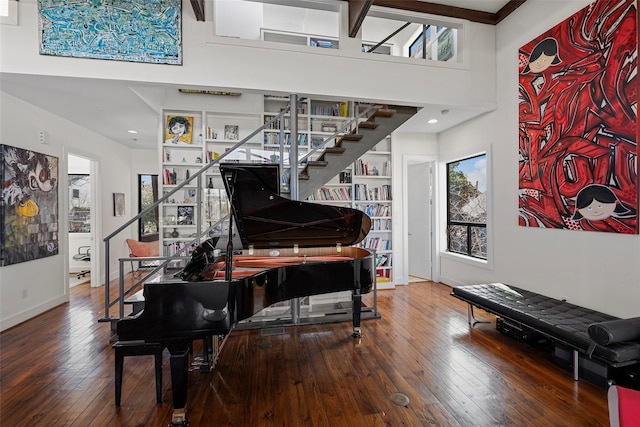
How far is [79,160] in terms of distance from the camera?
6215 millimetres

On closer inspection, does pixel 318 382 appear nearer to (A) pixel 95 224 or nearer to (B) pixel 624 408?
(B) pixel 624 408

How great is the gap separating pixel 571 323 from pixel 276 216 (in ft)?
8.95

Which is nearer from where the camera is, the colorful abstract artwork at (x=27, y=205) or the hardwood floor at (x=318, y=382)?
the hardwood floor at (x=318, y=382)

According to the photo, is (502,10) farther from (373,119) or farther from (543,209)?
(543,209)

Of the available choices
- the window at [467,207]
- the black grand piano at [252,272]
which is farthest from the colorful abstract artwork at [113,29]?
the window at [467,207]

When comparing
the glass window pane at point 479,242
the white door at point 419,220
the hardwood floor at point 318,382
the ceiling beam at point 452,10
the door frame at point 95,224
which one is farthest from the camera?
the white door at point 419,220

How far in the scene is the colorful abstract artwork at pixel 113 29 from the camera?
9.52 ft

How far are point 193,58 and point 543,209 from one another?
437cm

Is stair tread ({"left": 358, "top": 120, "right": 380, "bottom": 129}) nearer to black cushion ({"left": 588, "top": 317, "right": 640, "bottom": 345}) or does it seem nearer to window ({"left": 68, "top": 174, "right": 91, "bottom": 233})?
black cushion ({"left": 588, "top": 317, "right": 640, "bottom": 345})

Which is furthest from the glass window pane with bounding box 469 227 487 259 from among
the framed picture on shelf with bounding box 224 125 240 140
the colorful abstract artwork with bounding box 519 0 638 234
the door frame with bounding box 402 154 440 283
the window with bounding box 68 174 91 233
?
the window with bounding box 68 174 91 233

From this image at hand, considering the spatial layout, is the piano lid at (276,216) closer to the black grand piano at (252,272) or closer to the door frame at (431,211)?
the black grand piano at (252,272)

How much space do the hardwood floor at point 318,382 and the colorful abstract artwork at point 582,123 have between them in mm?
1526

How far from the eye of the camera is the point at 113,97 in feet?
11.6

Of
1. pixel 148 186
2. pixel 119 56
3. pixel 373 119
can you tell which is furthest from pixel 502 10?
pixel 148 186
